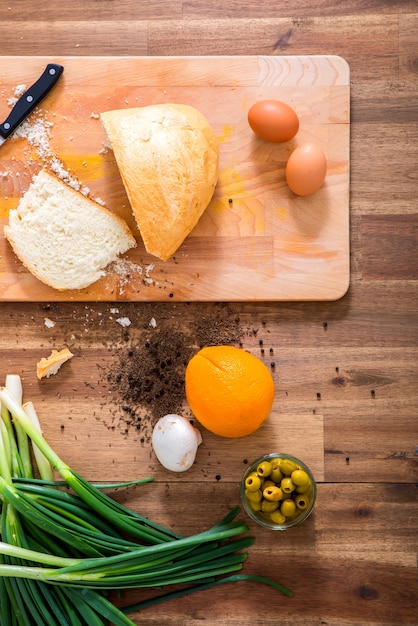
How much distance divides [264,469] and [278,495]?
73 mm

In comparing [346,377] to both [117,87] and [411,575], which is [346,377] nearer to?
[411,575]

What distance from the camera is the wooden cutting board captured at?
1771mm

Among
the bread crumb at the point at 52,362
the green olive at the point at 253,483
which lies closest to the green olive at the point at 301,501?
the green olive at the point at 253,483

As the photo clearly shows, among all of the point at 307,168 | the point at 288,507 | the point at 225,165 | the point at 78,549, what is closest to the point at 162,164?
the point at 225,165

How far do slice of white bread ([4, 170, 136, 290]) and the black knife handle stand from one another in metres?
0.17

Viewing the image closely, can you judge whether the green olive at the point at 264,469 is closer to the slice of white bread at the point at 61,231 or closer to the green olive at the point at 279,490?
the green olive at the point at 279,490

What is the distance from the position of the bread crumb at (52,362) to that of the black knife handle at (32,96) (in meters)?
0.63

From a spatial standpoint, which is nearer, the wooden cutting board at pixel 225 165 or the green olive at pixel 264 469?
the green olive at pixel 264 469

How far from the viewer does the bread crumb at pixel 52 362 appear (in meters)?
1.80

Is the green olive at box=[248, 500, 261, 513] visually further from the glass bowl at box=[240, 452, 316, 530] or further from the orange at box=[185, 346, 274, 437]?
the orange at box=[185, 346, 274, 437]

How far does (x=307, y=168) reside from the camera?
1.68m

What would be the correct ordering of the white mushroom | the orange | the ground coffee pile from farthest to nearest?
the ground coffee pile < the white mushroom < the orange

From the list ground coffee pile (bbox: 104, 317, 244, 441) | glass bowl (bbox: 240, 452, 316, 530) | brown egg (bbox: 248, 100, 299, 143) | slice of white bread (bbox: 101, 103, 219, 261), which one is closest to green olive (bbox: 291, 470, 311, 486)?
glass bowl (bbox: 240, 452, 316, 530)

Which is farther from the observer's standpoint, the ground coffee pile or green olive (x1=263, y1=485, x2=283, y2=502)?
the ground coffee pile
